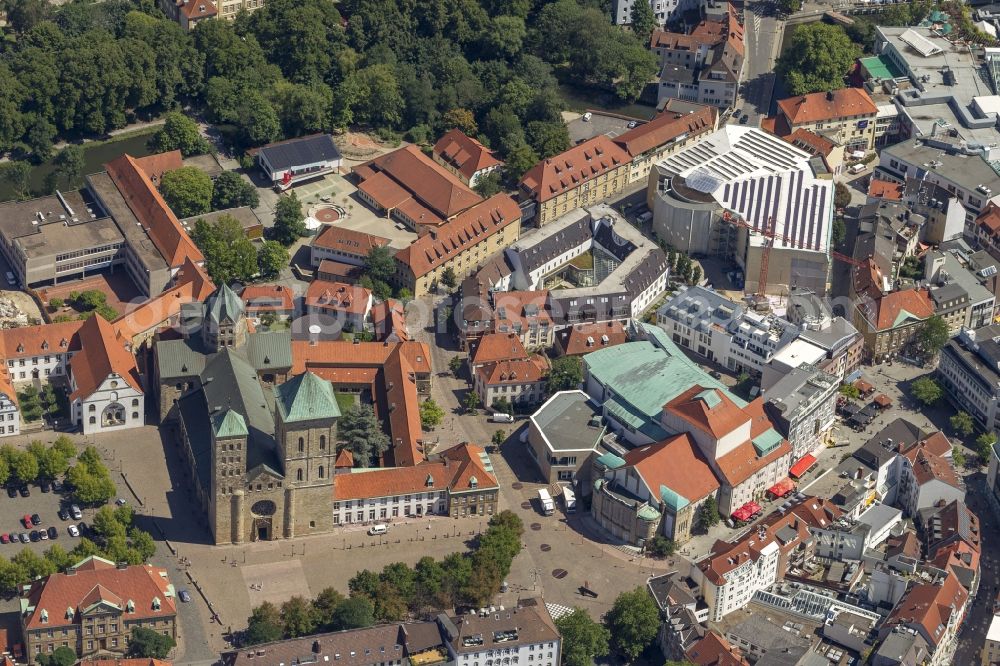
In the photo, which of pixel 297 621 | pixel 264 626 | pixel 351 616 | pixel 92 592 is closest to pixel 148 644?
pixel 92 592

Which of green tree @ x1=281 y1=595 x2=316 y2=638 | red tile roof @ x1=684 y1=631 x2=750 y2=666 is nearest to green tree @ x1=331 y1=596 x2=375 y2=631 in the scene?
green tree @ x1=281 y1=595 x2=316 y2=638

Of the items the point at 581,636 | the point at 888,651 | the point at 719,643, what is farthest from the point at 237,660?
the point at 888,651

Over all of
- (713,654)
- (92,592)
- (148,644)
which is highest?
(92,592)

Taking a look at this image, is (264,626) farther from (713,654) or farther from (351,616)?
(713,654)

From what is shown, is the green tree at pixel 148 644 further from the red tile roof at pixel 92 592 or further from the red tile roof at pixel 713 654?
the red tile roof at pixel 713 654

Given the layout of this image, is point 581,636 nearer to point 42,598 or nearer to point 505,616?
point 505,616
